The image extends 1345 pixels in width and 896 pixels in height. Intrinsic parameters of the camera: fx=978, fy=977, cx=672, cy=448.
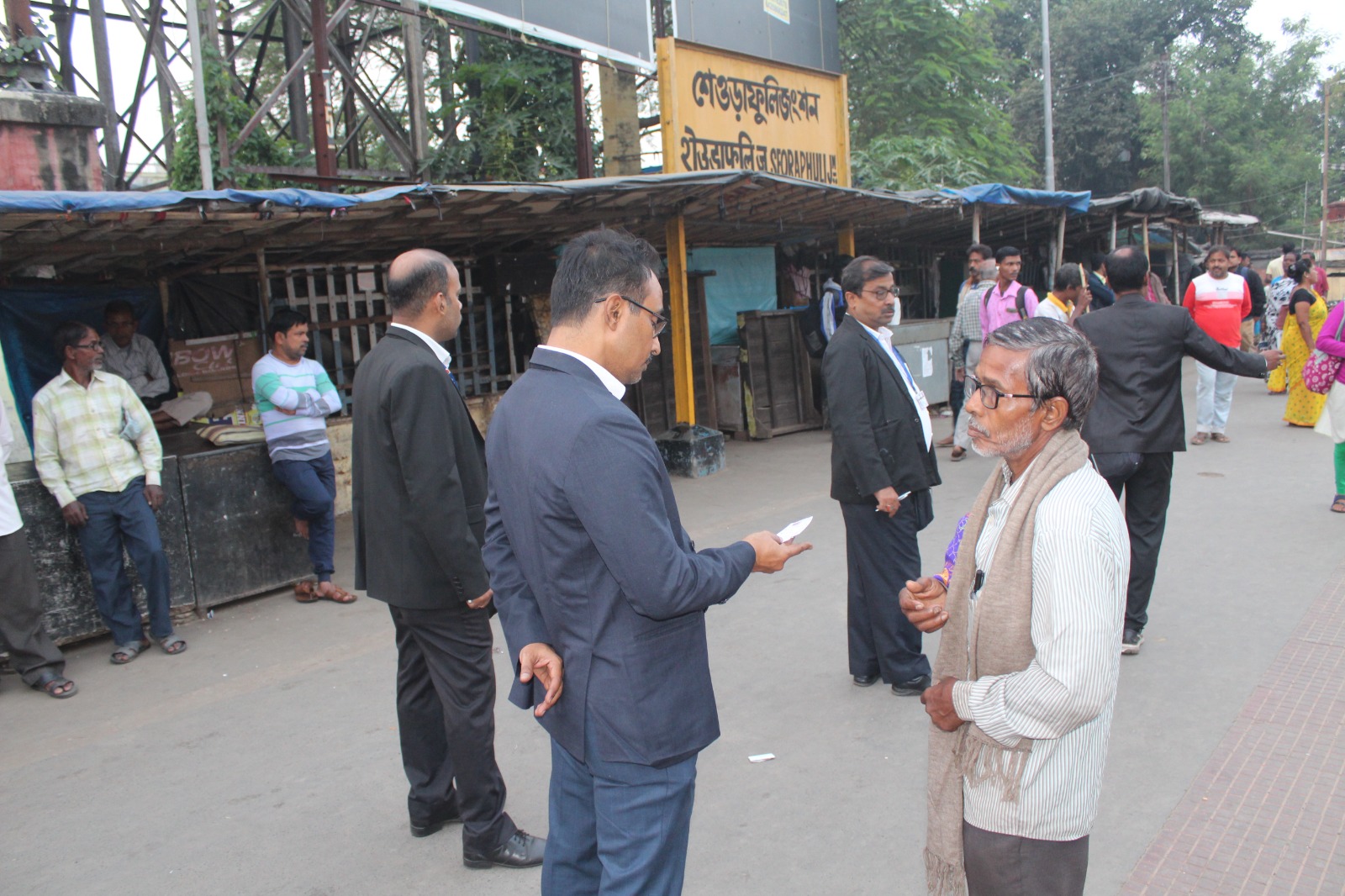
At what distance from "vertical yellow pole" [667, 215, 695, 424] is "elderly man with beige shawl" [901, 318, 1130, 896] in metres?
7.09

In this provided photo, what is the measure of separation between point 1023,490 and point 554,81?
45.7ft

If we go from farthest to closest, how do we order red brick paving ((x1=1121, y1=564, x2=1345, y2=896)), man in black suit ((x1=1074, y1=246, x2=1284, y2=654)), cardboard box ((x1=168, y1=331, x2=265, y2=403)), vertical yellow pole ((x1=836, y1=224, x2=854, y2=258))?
1. vertical yellow pole ((x1=836, y1=224, x2=854, y2=258))
2. cardboard box ((x1=168, y1=331, x2=265, y2=403))
3. man in black suit ((x1=1074, y1=246, x2=1284, y2=654))
4. red brick paving ((x1=1121, y1=564, x2=1345, y2=896))

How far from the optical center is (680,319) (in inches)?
352

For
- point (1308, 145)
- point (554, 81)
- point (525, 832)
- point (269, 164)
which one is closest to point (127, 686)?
point (525, 832)

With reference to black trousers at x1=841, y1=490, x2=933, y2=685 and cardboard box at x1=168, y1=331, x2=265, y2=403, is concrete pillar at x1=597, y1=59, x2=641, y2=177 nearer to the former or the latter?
cardboard box at x1=168, y1=331, x2=265, y2=403

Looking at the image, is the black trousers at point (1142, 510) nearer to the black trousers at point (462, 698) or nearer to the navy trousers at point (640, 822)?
the black trousers at point (462, 698)

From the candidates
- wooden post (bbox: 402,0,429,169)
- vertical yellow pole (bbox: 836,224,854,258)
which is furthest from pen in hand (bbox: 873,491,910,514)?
wooden post (bbox: 402,0,429,169)

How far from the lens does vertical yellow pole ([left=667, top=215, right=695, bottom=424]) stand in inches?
350

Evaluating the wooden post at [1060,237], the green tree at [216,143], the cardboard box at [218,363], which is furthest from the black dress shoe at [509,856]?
the wooden post at [1060,237]

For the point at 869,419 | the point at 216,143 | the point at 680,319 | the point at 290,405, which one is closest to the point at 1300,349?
the point at 680,319

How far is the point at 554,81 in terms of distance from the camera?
1438 cm

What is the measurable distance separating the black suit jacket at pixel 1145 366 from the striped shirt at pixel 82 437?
4.73 meters

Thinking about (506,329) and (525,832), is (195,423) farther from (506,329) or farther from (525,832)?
(525,832)

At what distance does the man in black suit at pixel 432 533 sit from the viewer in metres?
2.83
